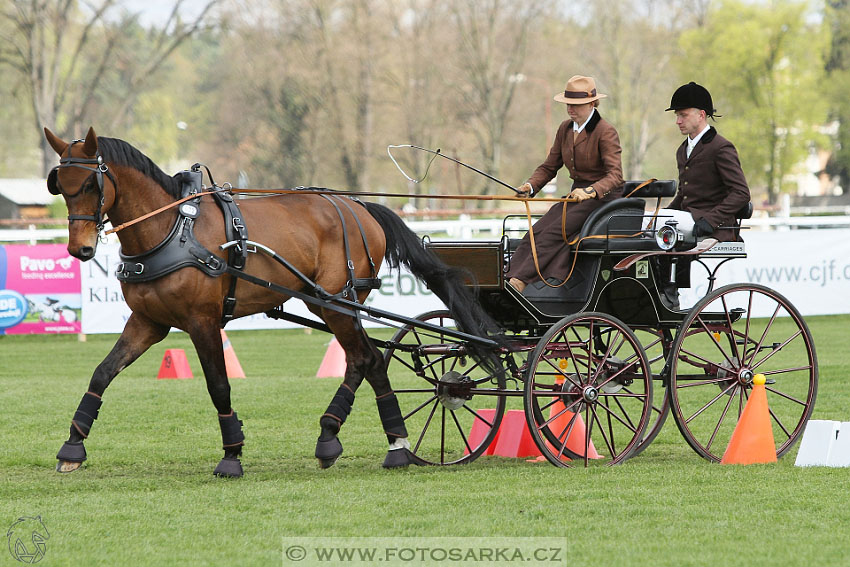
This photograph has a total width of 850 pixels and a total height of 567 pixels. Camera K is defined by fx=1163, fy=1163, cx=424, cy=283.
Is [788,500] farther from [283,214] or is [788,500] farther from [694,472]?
[283,214]

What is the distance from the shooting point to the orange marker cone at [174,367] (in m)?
11.9

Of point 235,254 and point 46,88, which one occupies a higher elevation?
point 46,88

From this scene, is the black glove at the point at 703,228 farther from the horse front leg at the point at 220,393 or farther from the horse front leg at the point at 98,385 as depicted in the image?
the horse front leg at the point at 98,385

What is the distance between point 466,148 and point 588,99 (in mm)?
40198

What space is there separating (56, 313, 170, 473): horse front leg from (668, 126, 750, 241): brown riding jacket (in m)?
3.37

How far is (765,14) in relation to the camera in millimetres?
46250

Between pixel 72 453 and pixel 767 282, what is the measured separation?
12.6 meters

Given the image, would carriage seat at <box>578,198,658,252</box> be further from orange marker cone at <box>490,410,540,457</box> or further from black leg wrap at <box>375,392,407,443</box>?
black leg wrap at <box>375,392,407,443</box>

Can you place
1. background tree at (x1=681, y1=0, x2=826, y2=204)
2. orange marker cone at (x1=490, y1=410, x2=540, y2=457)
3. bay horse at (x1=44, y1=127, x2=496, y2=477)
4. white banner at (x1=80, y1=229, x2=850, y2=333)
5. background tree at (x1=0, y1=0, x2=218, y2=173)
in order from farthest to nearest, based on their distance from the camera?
background tree at (x1=681, y1=0, x2=826, y2=204), background tree at (x1=0, y1=0, x2=218, y2=173), white banner at (x1=80, y1=229, x2=850, y2=333), orange marker cone at (x1=490, y1=410, x2=540, y2=457), bay horse at (x1=44, y1=127, x2=496, y2=477)

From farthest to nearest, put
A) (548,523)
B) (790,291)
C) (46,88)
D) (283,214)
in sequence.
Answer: (46,88) → (790,291) → (283,214) → (548,523)

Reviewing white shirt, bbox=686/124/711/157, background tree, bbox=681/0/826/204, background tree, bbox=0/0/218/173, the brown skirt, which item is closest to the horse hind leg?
the brown skirt

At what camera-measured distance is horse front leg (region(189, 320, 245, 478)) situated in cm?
636

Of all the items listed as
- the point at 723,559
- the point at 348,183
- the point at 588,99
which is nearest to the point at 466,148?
the point at 348,183
